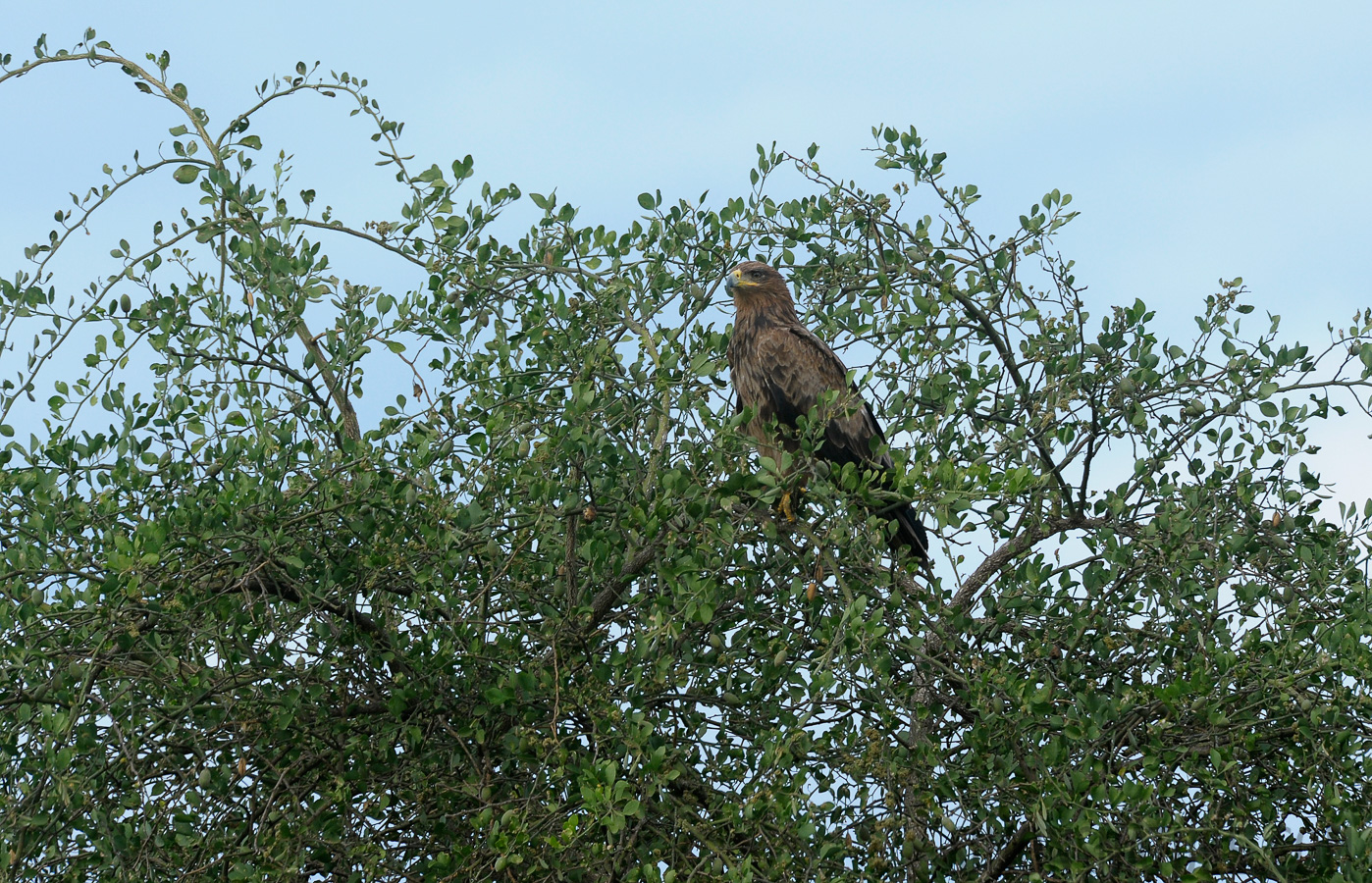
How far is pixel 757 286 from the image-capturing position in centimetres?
743

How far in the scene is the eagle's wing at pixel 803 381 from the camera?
713 cm

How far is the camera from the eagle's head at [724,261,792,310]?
707 cm

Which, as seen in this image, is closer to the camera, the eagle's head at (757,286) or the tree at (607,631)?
the tree at (607,631)

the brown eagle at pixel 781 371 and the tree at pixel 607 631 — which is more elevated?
the brown eagle at pixel 781 371

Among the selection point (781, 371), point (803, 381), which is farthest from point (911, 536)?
point (781, 371)

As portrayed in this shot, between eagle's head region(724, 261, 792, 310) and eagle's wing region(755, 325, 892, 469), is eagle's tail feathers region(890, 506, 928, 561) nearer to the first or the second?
eagle's wing region(755, 325, 892, 469)

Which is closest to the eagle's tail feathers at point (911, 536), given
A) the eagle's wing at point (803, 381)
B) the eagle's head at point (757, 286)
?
the eagle's wing at point (803, 381)

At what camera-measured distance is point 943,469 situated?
176 inches

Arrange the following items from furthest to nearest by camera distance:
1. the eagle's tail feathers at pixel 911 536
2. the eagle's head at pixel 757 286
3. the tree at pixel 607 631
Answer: the eagle's head at pixel 757 286 < the eagle's tail feathers at pixel 911 536 < the tree at pixel 607 631

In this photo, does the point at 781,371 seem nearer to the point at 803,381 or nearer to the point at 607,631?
the point at 803,381

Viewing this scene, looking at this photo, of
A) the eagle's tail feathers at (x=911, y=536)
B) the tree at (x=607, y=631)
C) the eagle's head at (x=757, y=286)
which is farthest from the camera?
the eagle's head at (x=757, y=286)

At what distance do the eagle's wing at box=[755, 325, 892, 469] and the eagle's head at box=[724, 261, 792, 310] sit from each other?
28cm

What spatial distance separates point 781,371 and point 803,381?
142 millimetres

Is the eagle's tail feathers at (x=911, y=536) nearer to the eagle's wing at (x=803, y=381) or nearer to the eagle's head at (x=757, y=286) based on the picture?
the eagle's wing at (x=803, y=381)
